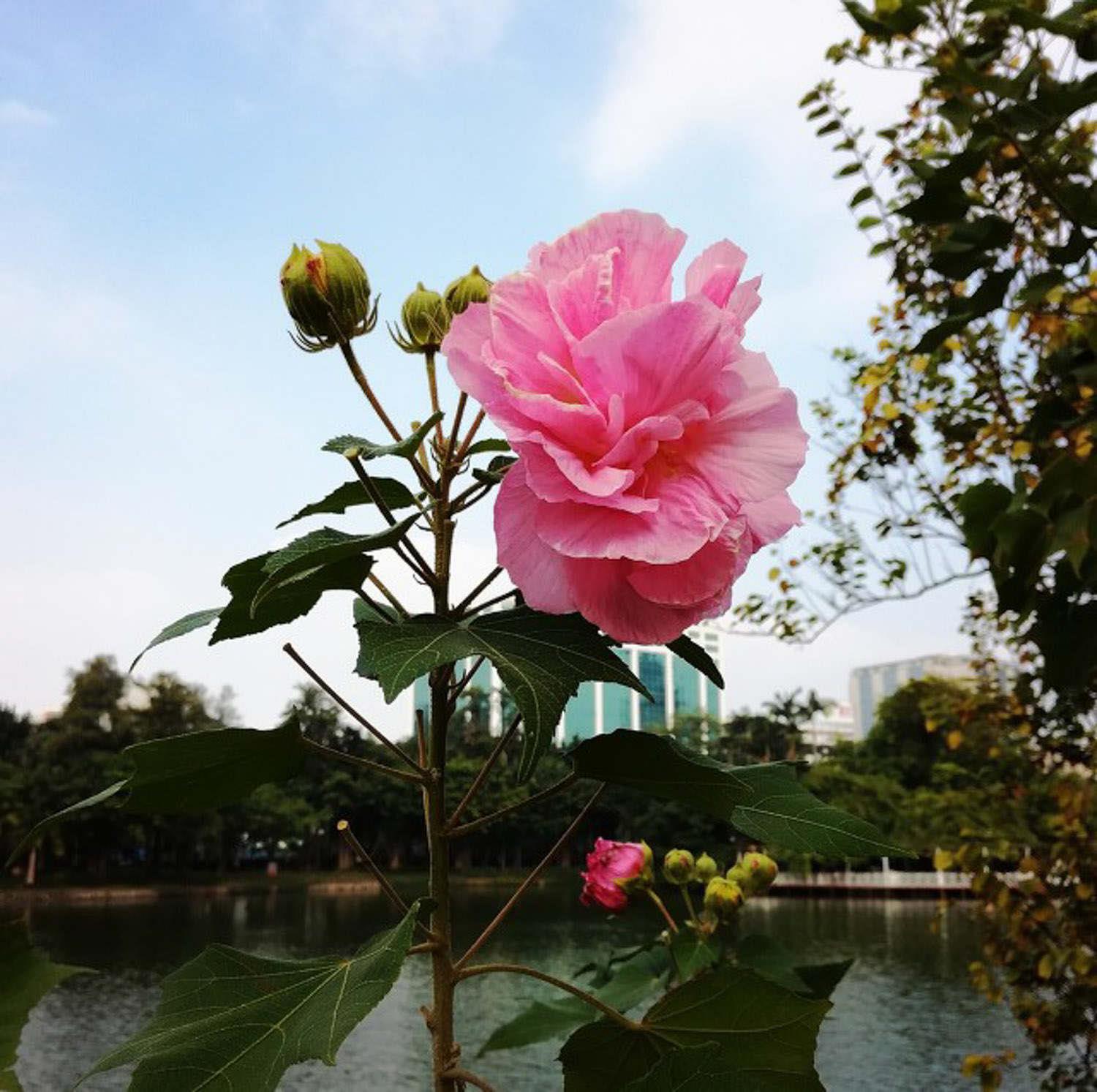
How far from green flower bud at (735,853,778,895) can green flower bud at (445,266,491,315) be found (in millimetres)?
972

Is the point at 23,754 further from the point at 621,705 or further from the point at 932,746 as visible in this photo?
the point at 621,705

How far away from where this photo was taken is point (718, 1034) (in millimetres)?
559

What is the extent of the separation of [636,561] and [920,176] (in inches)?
35.5

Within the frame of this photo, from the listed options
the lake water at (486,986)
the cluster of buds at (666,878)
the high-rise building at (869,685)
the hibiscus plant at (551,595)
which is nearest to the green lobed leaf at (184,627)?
the hibiscus plant at (551,595)

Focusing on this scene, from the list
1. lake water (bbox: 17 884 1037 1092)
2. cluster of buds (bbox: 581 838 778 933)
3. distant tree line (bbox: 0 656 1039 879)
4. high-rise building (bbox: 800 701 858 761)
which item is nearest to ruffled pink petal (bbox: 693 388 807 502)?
cluster of buds (bbox: 581 838 778 933)

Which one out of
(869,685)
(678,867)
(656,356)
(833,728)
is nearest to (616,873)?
(678,867)

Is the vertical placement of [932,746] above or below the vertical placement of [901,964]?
above

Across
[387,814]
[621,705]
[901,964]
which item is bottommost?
[901,964]

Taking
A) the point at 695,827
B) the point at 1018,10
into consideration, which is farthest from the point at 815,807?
the point at 695,827

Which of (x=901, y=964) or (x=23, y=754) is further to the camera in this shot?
(x=23, y=754)

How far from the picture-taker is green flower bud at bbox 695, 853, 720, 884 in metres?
1.43

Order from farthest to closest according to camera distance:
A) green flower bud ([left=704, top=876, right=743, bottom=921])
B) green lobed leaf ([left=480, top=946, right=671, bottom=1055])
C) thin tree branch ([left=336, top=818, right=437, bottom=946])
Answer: green flower bud ([left=704, top=876, right=743, bottom=921]) < green lobed leaf ([left=480, top=946, right=671, bottom=1055]) < thin tree branch ([left=336, top=818, right=437, bottom=946])

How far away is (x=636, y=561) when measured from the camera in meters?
0.45

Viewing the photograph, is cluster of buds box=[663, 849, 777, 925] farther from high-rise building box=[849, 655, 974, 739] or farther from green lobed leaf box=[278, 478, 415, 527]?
high-rise building box=[849, 655, 974, 739]
